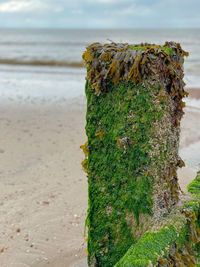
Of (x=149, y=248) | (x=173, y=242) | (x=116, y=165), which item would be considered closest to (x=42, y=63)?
(x=116, y=165)

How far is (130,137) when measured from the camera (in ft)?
9.16

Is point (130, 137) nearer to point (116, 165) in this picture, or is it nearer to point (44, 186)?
point (116, 165)

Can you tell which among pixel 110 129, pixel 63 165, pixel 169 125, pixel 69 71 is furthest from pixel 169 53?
pixel 69 71

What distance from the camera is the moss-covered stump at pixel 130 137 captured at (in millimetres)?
2682

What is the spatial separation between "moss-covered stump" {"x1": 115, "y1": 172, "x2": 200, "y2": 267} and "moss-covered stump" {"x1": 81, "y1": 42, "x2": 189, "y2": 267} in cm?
12

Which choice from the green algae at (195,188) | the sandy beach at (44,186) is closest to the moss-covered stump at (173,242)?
the green algae at (195,188)

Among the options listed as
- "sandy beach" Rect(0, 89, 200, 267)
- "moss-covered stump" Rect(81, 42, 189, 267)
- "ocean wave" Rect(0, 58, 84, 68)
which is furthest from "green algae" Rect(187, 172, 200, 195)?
"ocean wave" Rect(0, 58, 84, 68)

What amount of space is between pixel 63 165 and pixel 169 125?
16.7ft

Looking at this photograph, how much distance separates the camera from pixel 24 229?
203 inches

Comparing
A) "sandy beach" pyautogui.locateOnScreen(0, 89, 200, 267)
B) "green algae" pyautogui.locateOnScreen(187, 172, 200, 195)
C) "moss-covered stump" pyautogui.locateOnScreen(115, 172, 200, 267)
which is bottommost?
"sandy beach" pyautogui.locateOnScreen(0, 89, 200, 267)

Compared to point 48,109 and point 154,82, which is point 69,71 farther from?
point 154,82

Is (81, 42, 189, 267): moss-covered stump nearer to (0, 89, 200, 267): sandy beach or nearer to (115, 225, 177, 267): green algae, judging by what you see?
(115, 225, 177, 267): green algae

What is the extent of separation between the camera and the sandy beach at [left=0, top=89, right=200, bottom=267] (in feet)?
15.5

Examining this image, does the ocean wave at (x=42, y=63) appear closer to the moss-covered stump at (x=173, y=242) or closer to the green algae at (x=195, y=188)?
the green algae at (x=195, y=188)
